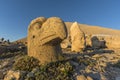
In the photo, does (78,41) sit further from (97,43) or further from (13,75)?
(13,75)

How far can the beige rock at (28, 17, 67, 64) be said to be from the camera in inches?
464

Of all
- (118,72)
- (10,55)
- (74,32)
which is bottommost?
(118,72)

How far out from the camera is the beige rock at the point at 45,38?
11.8 m

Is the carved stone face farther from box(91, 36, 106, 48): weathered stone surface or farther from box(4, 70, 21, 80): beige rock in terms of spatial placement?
box(91, 36, 106, 48): weathered stone surface

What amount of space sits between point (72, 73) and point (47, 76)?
3.74 feet

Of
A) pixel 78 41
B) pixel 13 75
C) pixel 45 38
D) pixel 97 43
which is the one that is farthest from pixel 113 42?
pixel 13 75

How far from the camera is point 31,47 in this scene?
501 inches

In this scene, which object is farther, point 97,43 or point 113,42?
point 113,42

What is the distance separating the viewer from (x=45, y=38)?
1218 centimetres

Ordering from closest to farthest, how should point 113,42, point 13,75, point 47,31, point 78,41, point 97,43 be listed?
point 13,75 → point 47,31 → point 78,41 → point 97,43 → point 113,42

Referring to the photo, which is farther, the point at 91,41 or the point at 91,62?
the point at 91,41

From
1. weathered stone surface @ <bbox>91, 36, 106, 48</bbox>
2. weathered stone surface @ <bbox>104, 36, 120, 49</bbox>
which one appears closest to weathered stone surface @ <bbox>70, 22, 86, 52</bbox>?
weathered stone surface @ <bbox>91, 36, 106, 48</bbox>

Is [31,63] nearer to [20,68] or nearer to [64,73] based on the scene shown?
[20,68]

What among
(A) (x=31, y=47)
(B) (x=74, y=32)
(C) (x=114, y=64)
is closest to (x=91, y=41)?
(B) (x=74, y=32)
